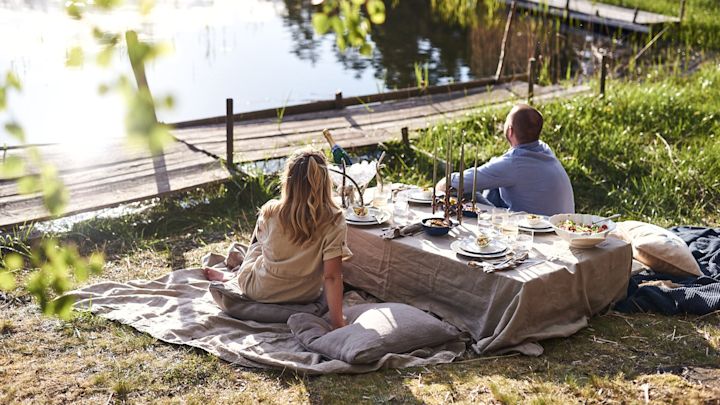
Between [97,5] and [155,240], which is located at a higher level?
[97,5]

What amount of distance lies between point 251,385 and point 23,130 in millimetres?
2593

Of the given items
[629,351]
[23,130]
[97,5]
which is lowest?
[629,351]

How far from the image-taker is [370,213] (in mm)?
4672

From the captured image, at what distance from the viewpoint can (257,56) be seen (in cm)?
1322

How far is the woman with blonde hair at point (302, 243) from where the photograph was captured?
3904mm

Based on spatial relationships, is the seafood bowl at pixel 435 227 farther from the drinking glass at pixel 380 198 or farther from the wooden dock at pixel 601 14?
the wooden dock at pixel 601 14

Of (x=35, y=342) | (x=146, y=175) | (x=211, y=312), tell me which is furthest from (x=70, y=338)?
(x=146, y=175)

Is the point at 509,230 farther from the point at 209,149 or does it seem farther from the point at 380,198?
the point at 209,149

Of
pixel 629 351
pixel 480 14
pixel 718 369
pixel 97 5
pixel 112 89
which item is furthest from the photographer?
pixel 480 14

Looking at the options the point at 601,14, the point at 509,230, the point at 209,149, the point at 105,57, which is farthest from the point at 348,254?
the point at 601,14

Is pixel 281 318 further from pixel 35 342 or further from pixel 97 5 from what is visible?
pixel 97 5

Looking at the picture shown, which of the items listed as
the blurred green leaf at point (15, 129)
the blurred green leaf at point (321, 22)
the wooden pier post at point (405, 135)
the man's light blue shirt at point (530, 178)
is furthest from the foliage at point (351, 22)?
the wooden pier post at point (405, 135)

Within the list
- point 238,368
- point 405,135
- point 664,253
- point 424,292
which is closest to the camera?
point 238,368

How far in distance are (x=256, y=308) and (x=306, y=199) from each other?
73 centimetres
